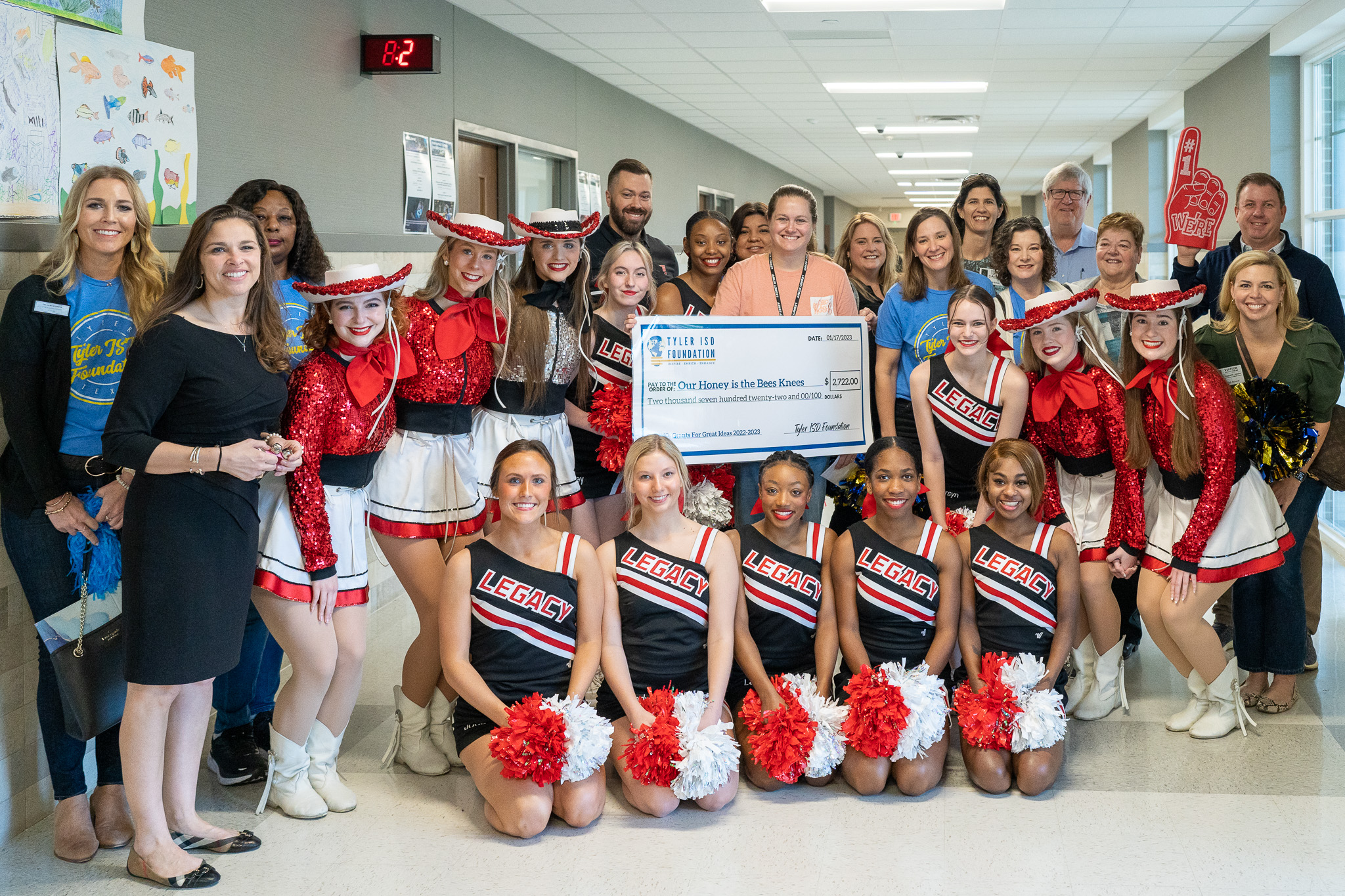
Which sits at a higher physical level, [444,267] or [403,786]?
[444,267]

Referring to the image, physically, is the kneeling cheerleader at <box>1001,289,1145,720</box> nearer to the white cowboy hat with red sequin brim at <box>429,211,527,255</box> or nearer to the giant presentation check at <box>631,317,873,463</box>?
the giant presentation check at <box>631,317,873,463</box>

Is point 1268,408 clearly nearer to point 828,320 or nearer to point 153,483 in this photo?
point 828,320

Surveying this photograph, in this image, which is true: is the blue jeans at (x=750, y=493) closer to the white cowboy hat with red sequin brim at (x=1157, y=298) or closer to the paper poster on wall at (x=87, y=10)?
the white cowboy hat with red sequin brim at (x=1157, y=298)

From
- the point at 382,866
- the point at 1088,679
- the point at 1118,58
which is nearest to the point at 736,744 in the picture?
the point at 382,866

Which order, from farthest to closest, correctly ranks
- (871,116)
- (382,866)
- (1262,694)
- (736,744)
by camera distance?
(871,116) < (1262,694) < (736,744) < (382,866)

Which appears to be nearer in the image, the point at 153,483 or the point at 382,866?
the point at 153,483

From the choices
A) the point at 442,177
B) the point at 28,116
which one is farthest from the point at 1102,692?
the point at 442,177

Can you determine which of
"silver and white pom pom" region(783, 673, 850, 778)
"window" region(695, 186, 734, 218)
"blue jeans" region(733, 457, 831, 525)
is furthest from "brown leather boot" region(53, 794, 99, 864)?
"window" region(695, 186, 734, 218)

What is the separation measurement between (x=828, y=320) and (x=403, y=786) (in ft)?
7.04

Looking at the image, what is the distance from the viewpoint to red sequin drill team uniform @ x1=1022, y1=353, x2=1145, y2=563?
3.64 m

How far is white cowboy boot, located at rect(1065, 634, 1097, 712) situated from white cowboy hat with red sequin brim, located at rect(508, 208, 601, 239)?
2.21m

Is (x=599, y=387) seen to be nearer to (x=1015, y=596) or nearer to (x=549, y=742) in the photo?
(x=549, y=742)

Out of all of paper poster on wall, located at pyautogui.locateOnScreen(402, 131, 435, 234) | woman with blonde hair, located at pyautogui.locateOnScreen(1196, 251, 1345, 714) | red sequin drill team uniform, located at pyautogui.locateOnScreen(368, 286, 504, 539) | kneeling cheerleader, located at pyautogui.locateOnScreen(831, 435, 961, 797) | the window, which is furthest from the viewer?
the window

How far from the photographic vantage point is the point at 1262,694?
12.9 feet
